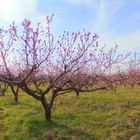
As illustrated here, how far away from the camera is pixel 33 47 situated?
15773 millimetres

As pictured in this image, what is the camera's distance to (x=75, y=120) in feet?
63.4

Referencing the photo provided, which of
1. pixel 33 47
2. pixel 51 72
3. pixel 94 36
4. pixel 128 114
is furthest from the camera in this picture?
pixel 51 72

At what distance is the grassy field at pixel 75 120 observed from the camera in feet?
56.0

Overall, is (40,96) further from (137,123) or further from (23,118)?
(137,123)

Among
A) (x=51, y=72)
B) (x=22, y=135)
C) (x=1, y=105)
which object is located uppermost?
(x=51, y=72)

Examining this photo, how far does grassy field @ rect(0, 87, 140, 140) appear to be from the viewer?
17.1 m

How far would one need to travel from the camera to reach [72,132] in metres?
17.3

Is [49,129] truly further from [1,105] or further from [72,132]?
[1,105]

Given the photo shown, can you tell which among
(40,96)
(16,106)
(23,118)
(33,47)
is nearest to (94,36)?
(33,47)

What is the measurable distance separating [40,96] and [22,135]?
1.97 metres

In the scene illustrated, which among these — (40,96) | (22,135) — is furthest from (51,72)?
(22,135)

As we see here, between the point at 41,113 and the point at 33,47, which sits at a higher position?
the point at 33,47

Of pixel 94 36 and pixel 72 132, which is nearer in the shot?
pixel 94 36

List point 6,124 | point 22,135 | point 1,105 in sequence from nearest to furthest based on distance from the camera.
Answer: point 22,135 → point 6,124 → point 1,105
